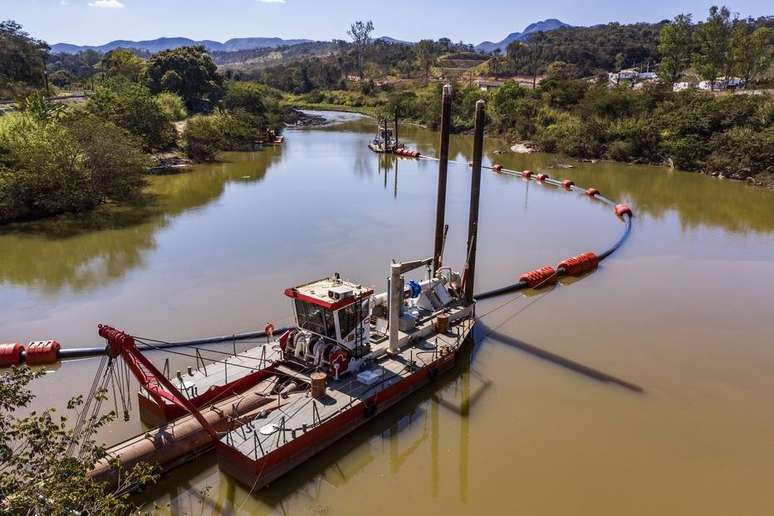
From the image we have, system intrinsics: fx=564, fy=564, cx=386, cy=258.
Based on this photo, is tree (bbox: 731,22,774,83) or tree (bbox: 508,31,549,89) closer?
tree (bbox: 731,22,774,83)

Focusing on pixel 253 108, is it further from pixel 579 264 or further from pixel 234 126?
pixel 579 264

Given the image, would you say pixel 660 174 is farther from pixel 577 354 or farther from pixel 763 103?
pixel 577 354

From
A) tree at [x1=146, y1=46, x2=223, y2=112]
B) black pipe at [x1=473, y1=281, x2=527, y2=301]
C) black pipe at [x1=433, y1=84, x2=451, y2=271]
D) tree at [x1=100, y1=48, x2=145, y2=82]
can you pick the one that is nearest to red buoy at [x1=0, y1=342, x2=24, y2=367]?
black pipe at [x1=433, y1=84, x2=451, y2=271]

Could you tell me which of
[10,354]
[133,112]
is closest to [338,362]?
[10,354]

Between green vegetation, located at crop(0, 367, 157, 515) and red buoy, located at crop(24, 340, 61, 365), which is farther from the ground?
green vegetation, located at crop(0, 367, 157, 515)

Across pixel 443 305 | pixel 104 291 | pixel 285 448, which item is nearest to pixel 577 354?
pixel 443 305

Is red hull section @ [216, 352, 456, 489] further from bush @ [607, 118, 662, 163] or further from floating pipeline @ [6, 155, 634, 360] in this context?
bush @ [607, 118, 662, 163]
